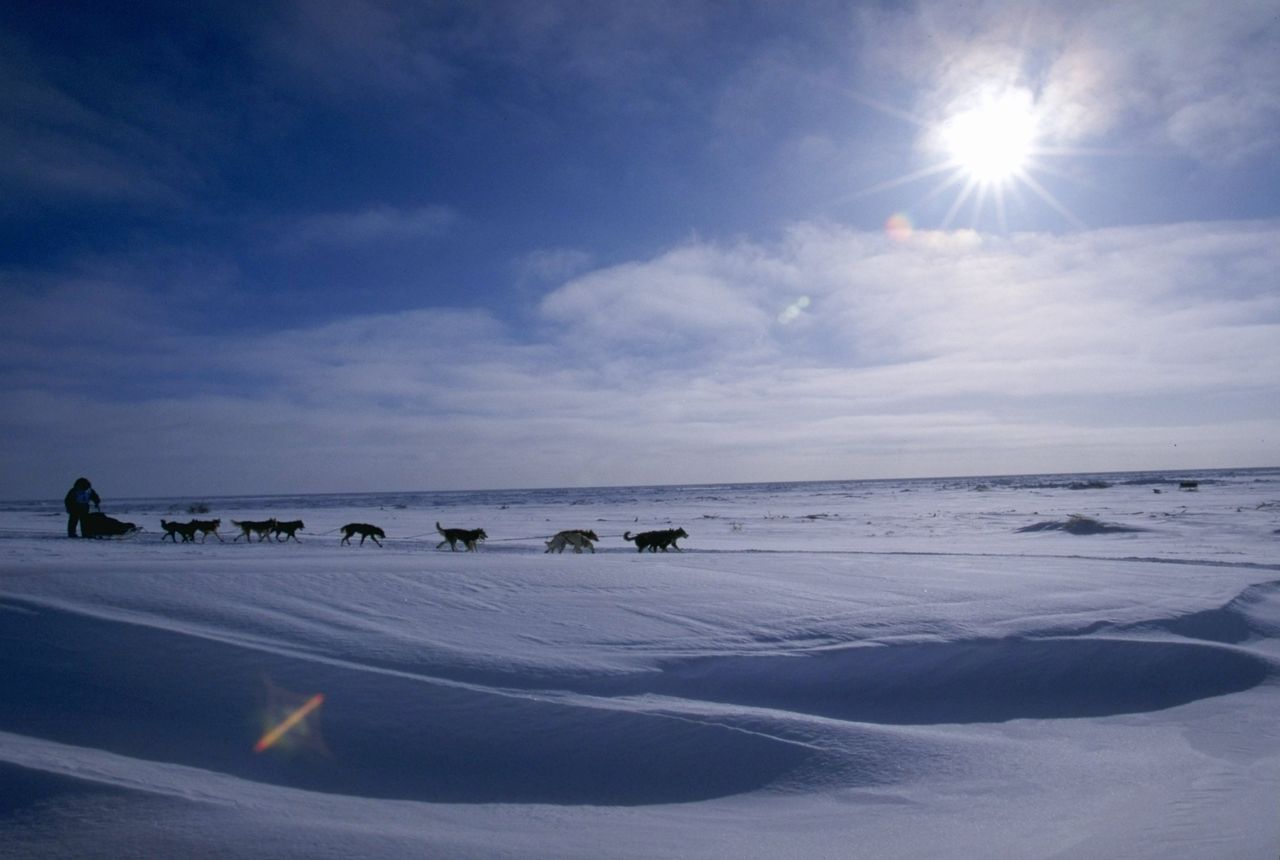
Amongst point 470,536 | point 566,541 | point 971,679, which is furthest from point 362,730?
point 470,536

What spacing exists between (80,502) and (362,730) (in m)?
12.0

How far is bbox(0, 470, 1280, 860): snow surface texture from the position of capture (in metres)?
2.34

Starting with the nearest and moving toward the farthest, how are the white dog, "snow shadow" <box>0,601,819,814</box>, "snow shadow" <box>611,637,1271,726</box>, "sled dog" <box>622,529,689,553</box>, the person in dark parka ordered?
"snow shadow" <box>0,601,819,814</box>
"snow shadow" <box>611,637,1271,726</box>
the white dog
"sled dog" <box>622,529,689,553</box>
the person in dark parka

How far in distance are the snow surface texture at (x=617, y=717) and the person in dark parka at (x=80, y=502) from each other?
868cm

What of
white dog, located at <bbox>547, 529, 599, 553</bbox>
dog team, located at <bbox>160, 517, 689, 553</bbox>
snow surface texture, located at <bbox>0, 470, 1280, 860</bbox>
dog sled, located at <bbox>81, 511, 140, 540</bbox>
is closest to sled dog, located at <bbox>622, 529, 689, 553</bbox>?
dog team, located at <bbox>160, 517, 689, 553</bbox>

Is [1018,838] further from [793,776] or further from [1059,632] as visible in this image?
[1059,632]

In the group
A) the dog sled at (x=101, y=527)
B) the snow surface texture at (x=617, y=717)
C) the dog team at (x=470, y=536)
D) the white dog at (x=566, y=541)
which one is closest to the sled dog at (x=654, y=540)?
the dog team at (x=470, y=536)

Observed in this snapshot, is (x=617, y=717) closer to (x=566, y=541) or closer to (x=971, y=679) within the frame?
(x=971, y=679)

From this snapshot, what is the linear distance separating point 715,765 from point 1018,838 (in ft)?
3.82

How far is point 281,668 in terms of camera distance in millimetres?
3393

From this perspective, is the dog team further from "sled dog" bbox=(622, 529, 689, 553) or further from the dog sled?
the dog sled

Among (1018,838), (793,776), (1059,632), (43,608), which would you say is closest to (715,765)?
(793,776)

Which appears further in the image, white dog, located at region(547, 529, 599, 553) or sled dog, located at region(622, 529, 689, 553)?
sled dog, located at region(622, 529, 689, 553)

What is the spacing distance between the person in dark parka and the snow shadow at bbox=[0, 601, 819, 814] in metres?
10.3
